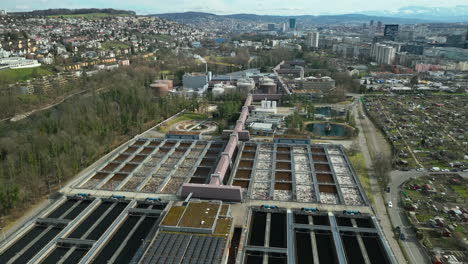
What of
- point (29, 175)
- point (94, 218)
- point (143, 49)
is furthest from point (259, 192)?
point (143, 49)

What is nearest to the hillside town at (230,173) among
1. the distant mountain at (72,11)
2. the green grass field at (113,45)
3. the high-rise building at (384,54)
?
the high-rise building at (384,54)

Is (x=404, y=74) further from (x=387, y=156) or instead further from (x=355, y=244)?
(x=355, y=244)

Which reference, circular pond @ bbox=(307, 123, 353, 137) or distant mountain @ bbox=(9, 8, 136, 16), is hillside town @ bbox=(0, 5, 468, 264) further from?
distant mountain @ bbox=(9, 8, 136, 16)

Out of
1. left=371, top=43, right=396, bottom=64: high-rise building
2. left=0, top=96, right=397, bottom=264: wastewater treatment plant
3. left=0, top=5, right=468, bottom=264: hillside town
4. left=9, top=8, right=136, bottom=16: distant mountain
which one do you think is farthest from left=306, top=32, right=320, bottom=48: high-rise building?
left=9, top=8, right=136, bottom=16: distant mountain

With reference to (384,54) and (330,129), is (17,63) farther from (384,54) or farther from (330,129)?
(384,54)

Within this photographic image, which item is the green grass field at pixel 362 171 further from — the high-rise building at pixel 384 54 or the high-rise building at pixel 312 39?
the high-rise building at pixel 312 39

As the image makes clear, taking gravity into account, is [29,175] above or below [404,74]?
below
